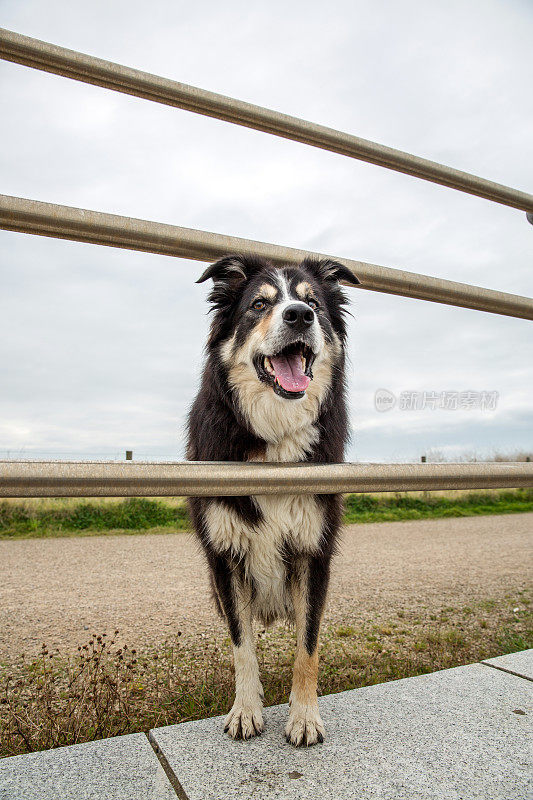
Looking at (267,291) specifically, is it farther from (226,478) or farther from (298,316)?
(226,478)

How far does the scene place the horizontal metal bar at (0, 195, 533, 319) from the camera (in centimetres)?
134

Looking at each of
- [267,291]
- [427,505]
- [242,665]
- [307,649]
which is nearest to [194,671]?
[242,665]

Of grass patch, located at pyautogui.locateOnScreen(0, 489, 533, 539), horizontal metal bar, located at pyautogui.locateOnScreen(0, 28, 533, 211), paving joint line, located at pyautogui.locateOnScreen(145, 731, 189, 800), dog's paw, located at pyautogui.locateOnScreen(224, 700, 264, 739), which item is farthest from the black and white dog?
grass patch, located at pyautogui.locateOnScreen(0, 489, 533, 539)

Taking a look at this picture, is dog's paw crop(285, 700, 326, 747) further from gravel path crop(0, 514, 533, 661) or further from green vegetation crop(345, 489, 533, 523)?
green vegetation crop(345, 489, 533, 523)

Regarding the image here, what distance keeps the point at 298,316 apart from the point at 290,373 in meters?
0.23

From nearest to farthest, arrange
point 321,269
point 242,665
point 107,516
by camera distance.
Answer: point 242,665 < point 321,269 < point 107,516

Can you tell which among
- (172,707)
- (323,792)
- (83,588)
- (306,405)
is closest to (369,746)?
(323,792)

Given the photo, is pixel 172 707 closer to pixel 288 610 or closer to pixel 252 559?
pixel 288 610

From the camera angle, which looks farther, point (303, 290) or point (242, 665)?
point (303, 290)

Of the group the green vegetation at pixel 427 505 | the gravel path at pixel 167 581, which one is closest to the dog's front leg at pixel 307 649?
the gravel path at pixel 167 581

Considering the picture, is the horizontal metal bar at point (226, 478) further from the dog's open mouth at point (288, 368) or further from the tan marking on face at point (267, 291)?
the tan marking on face at point (267, 291)

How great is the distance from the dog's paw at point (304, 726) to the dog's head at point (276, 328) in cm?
99

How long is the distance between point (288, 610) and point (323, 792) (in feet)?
2.65

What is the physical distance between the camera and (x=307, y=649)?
6.32 feet
